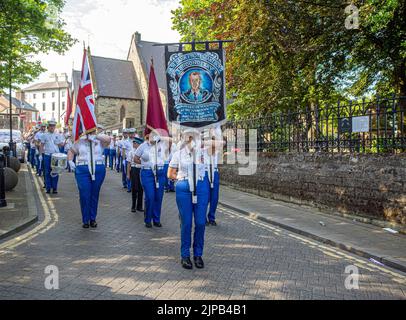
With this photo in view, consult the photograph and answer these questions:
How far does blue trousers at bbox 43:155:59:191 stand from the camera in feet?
42.5

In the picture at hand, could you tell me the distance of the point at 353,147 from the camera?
31.2 feet

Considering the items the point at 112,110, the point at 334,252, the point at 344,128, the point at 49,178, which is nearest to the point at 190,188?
the point at 334,252

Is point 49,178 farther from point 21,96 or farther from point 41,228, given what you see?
point 21,96

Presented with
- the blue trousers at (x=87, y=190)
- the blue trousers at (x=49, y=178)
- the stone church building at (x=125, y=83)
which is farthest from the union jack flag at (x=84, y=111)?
the stone church building at (x=125, y=83)

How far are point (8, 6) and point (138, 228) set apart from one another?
1160 centimetres

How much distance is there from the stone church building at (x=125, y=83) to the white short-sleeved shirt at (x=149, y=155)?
4249 centimetres

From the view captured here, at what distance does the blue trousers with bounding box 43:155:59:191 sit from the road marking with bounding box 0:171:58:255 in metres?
1.37

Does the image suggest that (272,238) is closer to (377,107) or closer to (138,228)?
(138,228)

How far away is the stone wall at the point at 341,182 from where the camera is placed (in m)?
8.20

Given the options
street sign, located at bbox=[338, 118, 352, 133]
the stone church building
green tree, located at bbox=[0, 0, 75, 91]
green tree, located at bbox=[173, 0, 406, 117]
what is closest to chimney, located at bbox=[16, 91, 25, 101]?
the stone church building

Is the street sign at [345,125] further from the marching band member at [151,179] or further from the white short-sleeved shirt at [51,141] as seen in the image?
the white short-sleeved shirt at [51,141]

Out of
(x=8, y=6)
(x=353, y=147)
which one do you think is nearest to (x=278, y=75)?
(x=353, y=147)

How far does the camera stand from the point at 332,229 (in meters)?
8.16

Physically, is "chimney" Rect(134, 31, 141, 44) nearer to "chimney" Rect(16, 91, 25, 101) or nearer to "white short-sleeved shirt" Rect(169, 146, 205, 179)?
"chimney" Rect(16, 91, 25, 101)
